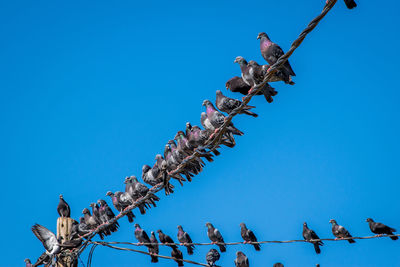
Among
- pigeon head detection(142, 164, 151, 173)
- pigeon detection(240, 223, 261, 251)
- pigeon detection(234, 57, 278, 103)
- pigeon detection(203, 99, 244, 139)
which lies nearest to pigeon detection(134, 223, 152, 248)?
pigeon detection(240, 223, 261, 251)

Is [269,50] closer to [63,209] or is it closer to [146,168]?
[146,168]

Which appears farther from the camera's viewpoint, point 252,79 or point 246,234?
point 246,234

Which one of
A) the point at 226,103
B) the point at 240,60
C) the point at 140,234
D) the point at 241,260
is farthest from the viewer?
the point at 140,234

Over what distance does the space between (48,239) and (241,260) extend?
5711 millimetres

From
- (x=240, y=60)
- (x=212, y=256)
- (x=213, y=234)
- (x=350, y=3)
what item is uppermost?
(x=213, y=234)

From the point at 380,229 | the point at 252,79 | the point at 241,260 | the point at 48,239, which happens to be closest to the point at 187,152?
the point at 252,79

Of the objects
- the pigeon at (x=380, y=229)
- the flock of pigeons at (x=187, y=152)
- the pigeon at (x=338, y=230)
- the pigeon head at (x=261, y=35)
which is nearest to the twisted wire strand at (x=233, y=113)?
the flock of pigeons at (x=187, y=152)

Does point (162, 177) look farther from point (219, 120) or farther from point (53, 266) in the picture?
point (53, 266)

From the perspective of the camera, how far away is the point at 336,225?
16.8m

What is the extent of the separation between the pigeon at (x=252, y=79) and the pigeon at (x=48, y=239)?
13.5 ft

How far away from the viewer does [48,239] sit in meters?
8.51

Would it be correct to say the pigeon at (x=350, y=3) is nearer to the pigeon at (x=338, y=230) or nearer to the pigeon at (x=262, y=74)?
the pigeon at (x=262, y=74)

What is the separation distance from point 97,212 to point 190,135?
442 cm

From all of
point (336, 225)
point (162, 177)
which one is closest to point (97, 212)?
point (162, 177)
